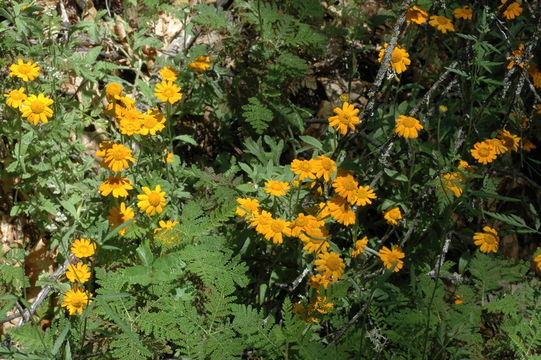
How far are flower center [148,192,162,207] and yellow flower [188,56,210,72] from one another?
84cm

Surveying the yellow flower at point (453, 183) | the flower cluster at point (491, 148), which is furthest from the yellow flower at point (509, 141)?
the yellow flower at point (453, 183)

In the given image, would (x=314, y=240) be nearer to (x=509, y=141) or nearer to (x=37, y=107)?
(x=509, y=141)

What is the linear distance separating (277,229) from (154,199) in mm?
543

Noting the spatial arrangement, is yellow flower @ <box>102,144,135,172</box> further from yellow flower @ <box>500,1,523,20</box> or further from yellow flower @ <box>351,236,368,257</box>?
yellow flower @ <box>500,1,523,20</box>

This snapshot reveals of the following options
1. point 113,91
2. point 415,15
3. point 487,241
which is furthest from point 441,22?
point 113,91

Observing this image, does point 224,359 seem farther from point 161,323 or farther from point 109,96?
point 109,96

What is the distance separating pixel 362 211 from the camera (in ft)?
8.84

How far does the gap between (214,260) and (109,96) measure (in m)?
1.02

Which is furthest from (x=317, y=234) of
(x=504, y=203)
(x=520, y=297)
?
(x=504, y=203)

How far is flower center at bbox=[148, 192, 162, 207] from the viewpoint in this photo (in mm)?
2209

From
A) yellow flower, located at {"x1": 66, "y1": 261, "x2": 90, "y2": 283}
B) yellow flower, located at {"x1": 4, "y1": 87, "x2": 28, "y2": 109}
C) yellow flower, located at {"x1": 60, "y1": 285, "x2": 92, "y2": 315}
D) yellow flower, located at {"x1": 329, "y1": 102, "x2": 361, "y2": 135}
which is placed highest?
yellow flower, located at {"x1": 329, "y1": 102, "x2": 361, "y2": 135}

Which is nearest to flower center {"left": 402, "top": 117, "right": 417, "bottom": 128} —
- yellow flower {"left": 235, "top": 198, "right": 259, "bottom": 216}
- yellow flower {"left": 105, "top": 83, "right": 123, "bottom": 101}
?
yellow flower {"left": 235, "top": 198, "right": 259, "bottom": 216}

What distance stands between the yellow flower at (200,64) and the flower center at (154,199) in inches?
33.2

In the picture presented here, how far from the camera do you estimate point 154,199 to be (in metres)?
2.21
